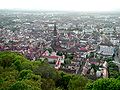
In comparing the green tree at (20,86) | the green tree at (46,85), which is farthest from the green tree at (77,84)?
the green tree at (20,86)

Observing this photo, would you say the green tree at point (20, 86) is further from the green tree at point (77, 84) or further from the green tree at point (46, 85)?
the green tree at point (77, 84)

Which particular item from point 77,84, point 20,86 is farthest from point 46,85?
point 20,86

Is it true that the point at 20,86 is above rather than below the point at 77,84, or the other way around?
above

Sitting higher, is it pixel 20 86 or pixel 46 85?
pixel 20 86

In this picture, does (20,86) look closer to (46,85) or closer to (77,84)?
(46,85)

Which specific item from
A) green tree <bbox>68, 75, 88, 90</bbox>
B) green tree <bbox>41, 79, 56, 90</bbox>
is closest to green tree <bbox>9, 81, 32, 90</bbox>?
green tree <bbox>41, 79, 56, 90</bbox>

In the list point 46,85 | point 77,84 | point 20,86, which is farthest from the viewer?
point 77,84

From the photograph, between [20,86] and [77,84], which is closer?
[20,86]

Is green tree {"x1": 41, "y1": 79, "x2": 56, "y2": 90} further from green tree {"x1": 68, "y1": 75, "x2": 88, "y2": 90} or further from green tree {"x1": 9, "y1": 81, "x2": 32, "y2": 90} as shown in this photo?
green tree {"x1": 9, "y1": 81, "x2": 32, "y2": 90}

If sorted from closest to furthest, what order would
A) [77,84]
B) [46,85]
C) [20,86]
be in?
[20,86] < [46,85] < [77,84]

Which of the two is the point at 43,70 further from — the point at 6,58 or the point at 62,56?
the point at 62,56

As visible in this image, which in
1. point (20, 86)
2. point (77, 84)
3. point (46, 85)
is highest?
point (20, 86)

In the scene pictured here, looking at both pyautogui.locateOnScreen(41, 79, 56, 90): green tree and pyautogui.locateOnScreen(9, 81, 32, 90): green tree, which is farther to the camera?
pyautogui.locateOnScreen(41, 79, 56, 90): green tree
